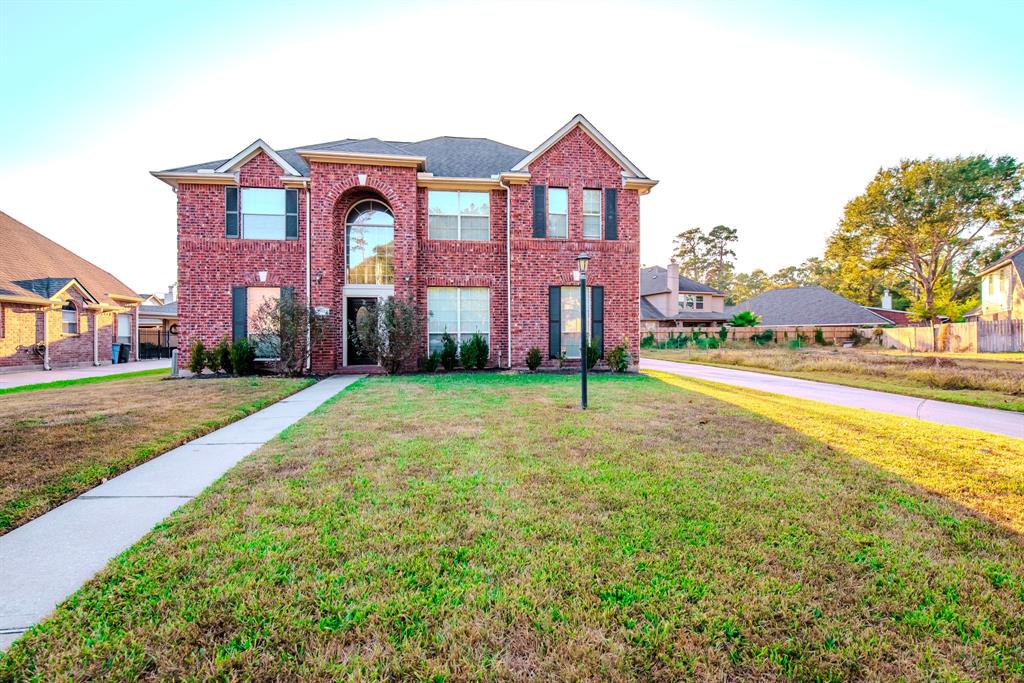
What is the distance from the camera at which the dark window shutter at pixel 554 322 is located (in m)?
12.5

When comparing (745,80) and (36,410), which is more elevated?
(745,80)

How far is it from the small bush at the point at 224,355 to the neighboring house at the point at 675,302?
95.5 ft

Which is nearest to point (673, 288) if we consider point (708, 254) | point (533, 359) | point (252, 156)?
point (708, 254)

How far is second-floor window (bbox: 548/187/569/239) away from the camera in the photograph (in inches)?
494

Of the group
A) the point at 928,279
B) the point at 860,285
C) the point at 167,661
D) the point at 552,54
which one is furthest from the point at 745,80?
the point at 860,285

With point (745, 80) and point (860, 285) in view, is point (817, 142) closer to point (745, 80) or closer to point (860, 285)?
point (745, 80)

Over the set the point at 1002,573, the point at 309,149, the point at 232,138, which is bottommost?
the point at 1002,573

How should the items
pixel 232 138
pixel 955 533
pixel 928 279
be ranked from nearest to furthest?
pixel 955 533 → pixel 232 138 → pixel 928 279

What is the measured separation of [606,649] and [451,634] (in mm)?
611

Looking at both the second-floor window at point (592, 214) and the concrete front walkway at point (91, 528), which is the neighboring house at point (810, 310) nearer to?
the second-floor window at point (592, 214)

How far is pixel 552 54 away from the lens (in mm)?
11266

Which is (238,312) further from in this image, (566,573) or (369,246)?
(566,573)

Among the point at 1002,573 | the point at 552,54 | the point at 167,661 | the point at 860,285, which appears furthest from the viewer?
the point at 860,285

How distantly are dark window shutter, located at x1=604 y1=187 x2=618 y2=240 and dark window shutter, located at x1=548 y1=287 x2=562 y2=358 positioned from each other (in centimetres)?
225
